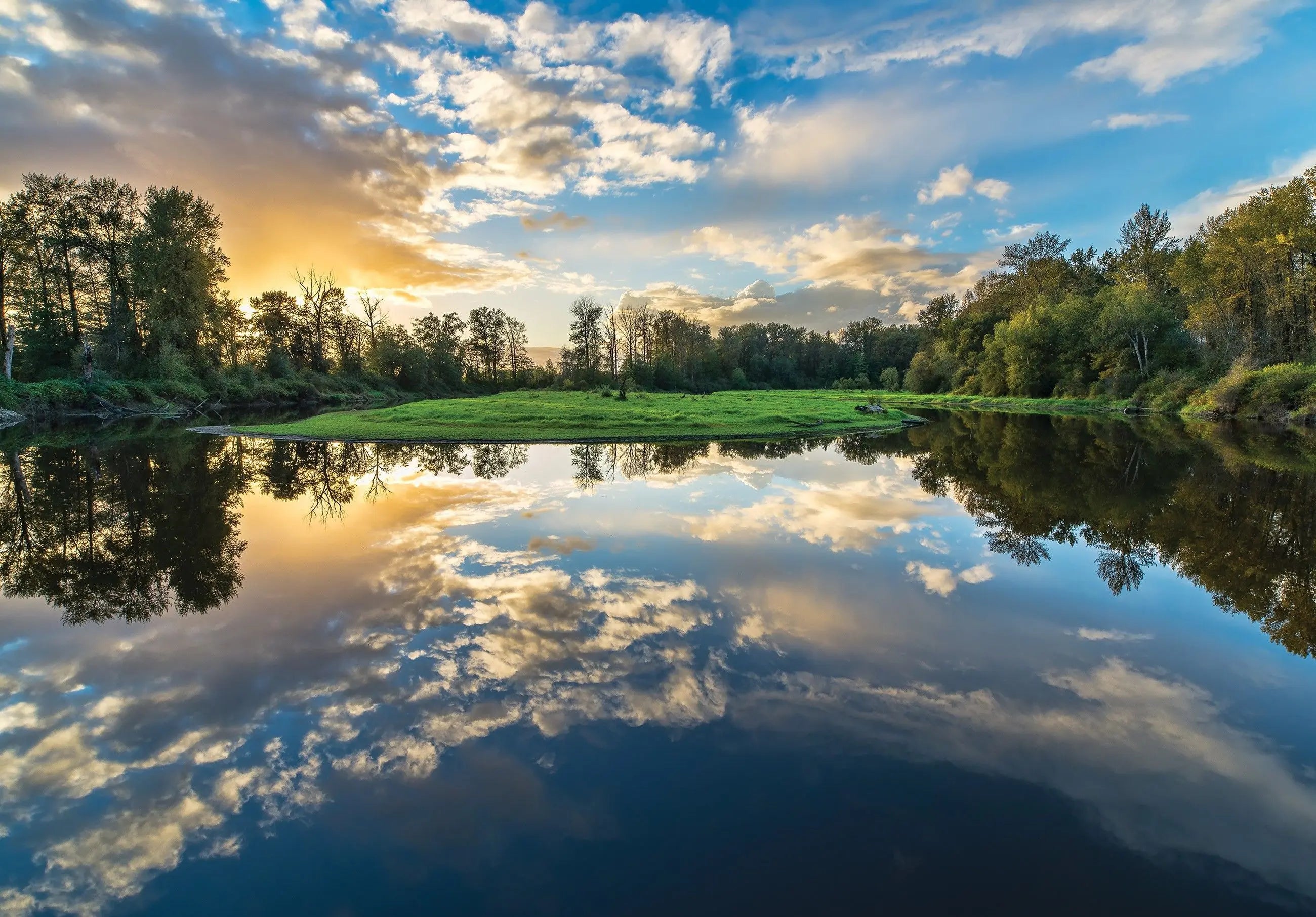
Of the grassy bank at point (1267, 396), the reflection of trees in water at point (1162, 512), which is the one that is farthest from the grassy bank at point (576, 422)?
the grassy bank at point (1267, 396)

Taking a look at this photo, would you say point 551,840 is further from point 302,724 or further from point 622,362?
point 622,362

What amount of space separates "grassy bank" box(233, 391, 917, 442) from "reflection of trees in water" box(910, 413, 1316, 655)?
12.1 metres

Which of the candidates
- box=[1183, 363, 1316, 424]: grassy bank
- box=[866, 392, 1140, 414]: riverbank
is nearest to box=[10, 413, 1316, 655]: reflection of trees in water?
box=[1183, 363, 1316, 424]: grassy bank

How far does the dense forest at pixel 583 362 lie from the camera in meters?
44.8

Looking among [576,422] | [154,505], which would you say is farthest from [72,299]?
[154,505]

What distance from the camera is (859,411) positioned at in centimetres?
4819

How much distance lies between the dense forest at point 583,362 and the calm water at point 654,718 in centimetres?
4711

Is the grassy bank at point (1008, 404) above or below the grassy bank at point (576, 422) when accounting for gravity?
above

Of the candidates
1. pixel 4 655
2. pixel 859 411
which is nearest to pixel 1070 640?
pixel 4 655

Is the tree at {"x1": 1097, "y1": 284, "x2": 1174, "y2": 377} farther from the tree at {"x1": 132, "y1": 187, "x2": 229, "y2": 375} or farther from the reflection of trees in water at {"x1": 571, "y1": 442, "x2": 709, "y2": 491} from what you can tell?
the tree at {"x1": 132, "y1": 187, "x2": 229, "y2": 375}

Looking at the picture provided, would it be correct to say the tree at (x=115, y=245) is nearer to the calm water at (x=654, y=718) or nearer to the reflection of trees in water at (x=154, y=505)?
the reflection of trees in water at (x=154, y=505)

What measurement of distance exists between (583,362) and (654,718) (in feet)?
285

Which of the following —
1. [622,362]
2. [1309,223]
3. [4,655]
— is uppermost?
[1309,223]

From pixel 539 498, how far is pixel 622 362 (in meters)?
85.5
